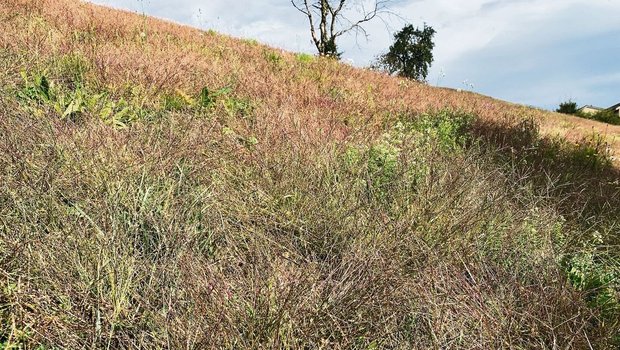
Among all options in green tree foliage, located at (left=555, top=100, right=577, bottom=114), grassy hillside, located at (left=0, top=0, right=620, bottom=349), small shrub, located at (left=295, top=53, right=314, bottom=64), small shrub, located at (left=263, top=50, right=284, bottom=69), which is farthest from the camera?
green tree foliage, located at (left=555, top=100, right=577, bottom=114)

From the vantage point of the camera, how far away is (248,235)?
2.63 m

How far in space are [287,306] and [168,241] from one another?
784 mm

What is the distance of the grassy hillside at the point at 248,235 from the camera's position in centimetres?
194

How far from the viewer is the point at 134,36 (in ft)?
23.9

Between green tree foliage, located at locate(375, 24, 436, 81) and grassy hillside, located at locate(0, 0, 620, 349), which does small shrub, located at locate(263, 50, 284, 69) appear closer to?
grassy hillside, located at locate(0, 0, 620, 349)

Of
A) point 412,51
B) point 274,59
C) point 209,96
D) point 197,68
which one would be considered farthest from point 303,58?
point 412,51

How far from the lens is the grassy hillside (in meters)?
1.94

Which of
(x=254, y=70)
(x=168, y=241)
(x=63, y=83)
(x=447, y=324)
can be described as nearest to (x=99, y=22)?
(x=254, y=70)

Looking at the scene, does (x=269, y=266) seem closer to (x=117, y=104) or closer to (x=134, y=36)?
(x=117, y=104)

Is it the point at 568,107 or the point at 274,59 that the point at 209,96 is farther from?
the point at 568,107

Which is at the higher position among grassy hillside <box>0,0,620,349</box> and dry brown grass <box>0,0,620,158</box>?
dry brown grass <box>0,0,620,158</box>

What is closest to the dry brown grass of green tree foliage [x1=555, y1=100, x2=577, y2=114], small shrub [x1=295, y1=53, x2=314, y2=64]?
small shrub [x1=295, y1=53, x2=314, y2=64]

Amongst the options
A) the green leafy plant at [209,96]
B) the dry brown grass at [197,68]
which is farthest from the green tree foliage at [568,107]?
the green leafy plant at [209,96]

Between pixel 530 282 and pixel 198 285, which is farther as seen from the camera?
pixel 530 282
